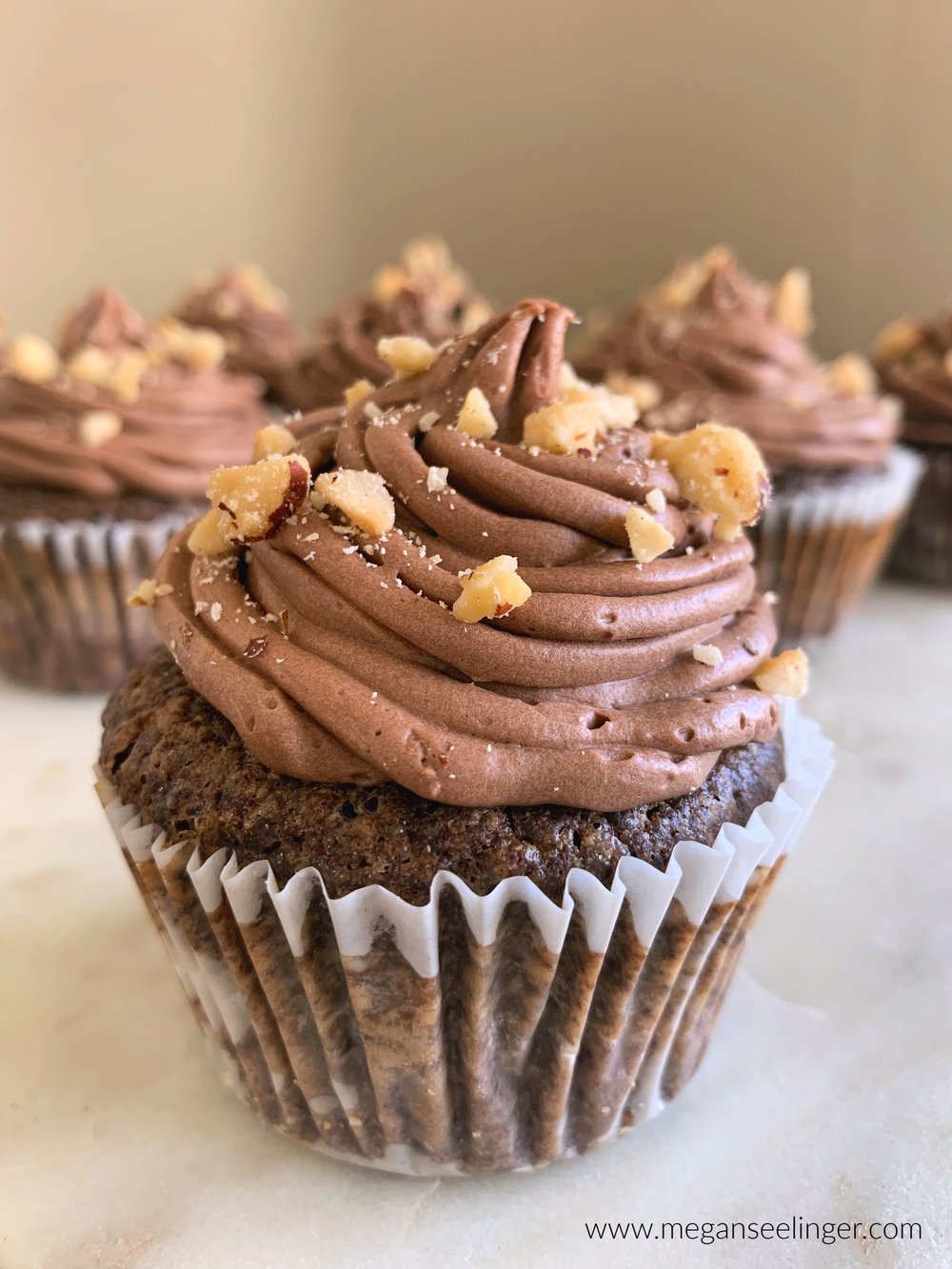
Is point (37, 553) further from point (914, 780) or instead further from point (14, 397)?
point (914, 780)

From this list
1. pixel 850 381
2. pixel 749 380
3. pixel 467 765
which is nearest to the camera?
pixel 467 765

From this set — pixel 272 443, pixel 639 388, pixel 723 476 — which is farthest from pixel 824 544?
pixel 272 443

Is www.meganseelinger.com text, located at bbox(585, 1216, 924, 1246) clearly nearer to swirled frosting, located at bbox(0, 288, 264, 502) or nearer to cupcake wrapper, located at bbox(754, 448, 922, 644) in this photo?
cupcake wrapper, located at bbox(754, 448, 922, 644)

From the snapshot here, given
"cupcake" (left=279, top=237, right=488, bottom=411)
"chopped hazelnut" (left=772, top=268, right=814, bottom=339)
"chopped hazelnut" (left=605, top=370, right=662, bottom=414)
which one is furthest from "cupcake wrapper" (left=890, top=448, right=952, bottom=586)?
"cupcake" (left=279, top=237, right=488, bottom=411)

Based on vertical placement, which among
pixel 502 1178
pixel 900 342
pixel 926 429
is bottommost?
pixel 502 1178

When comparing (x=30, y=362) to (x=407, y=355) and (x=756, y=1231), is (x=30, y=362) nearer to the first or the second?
(x=407, y=355)

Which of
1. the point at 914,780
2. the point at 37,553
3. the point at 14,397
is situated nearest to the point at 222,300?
the point at 14,397
